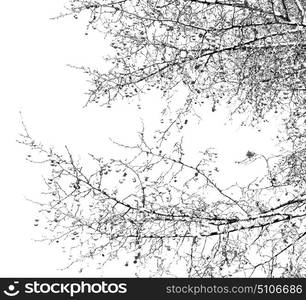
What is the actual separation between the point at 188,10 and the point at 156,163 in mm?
1751

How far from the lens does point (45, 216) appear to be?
17.1ft

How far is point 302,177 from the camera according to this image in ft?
19.4

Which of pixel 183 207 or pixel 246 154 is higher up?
pixel 246 154

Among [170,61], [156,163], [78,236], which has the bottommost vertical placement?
[78,236]

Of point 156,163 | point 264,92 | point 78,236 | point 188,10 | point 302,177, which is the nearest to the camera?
point 78,236

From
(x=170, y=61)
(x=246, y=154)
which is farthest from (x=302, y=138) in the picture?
(x=170, y=61)

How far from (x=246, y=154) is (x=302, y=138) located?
3.81 ft

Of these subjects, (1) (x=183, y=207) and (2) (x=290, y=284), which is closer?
(1) (x=183, y=207)

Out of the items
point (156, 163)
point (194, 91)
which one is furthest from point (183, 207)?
point (194, 91)

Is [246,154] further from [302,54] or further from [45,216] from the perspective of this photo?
[45,216]

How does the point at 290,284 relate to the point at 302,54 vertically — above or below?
below

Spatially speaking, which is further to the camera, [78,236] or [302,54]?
[302,54]

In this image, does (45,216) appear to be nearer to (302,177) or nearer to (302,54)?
(302,177)

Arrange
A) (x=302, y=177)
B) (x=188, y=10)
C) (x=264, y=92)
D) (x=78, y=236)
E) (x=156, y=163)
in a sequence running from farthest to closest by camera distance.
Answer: (x=264, y=92)
(x=188, y=10)
(x=302, y=177)
(x=156, y=163)
(x=78, y=236)
